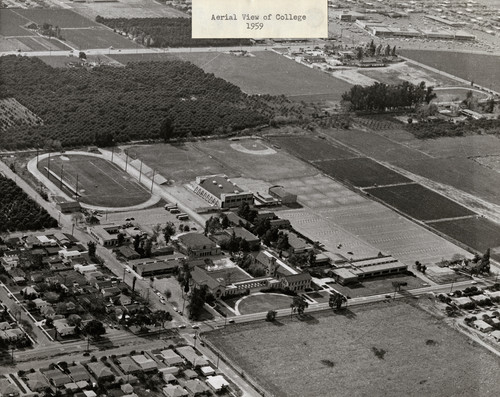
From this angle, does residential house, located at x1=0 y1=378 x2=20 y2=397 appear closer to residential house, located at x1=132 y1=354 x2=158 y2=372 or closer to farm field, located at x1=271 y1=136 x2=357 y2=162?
residential house, located at x1=132 y1=354 x2=158 y2=372

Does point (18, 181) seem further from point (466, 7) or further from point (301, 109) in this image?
point (466, 7)

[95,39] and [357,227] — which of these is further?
[95,39]

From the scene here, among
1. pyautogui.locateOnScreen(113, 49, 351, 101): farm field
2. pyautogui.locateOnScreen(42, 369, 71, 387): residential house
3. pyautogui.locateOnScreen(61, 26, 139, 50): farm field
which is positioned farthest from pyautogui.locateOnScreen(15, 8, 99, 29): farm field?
pyautogui.locateOnScreen(42, 369, 71, 387): residential house

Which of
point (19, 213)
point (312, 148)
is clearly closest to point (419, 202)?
point (312, 148)

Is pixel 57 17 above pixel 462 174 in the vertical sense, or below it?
above

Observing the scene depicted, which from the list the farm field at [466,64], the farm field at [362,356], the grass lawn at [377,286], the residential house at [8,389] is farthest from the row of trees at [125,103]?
the residential house at [8,389]

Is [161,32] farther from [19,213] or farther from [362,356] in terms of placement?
[362,356]
